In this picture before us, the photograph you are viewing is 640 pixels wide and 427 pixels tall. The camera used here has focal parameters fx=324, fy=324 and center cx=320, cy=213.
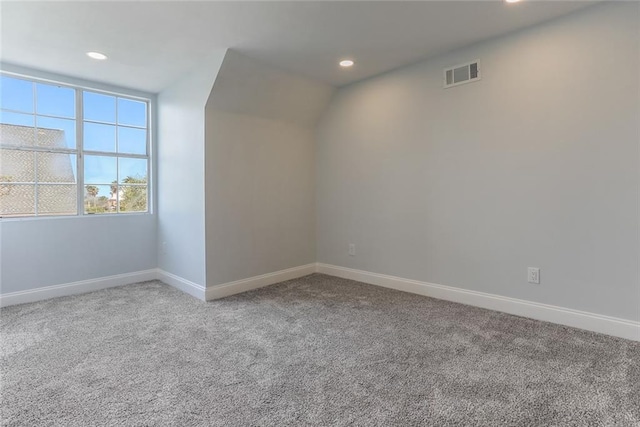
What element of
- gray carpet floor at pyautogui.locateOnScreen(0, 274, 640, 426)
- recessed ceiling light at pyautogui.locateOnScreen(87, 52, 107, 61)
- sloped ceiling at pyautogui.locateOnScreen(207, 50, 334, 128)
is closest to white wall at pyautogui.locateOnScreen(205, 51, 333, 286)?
sloped ceiling at pyautogui.locateOnScreen(207, 50, 334, 128)

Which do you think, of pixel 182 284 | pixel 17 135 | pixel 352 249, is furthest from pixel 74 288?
pixel 352 249

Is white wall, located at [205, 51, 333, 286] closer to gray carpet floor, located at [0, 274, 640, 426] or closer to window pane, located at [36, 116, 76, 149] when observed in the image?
gray carpet floor, located at [0, 274, 640, 426]

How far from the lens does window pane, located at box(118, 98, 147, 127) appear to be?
396cm

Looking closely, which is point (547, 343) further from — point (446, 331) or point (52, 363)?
point (52, 363)

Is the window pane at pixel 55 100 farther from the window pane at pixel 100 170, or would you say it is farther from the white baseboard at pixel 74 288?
the white baseboard at pixel 74 288

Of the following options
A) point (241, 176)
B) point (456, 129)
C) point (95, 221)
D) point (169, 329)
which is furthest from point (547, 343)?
point (95, 221)

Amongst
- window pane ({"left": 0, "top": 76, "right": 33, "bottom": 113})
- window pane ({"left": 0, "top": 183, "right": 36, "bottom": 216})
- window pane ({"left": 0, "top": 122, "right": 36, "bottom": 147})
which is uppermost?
window pane ({"left": 0, "top": 76, "right": 33, "bottom": 113})

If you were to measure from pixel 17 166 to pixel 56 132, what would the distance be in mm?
502

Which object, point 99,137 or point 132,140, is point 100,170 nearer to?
point 99,137

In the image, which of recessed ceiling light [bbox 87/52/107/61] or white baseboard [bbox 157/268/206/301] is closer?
recessed ceiling light [bbox 87/52/107/61]

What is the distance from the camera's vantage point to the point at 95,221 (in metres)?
3.72

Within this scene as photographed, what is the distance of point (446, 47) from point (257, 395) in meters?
3.16

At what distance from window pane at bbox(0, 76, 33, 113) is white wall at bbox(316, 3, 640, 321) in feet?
11.1

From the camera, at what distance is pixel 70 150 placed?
3576mm
